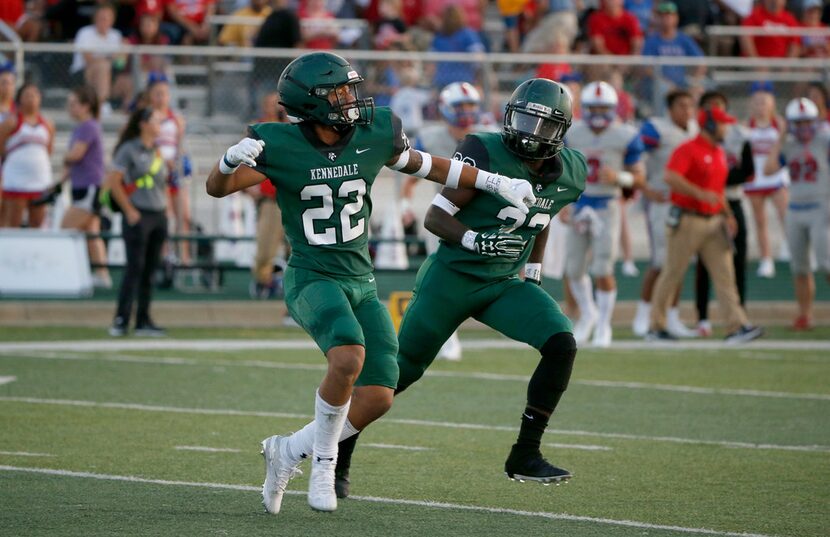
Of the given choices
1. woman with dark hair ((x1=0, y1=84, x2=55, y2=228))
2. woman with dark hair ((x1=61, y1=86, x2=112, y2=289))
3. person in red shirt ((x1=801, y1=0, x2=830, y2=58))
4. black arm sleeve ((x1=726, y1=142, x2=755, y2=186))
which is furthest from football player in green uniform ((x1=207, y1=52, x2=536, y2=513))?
person in red shirt ((x1=801, y1=0, x2=830, y2=58))

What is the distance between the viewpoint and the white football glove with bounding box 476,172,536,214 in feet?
19.9

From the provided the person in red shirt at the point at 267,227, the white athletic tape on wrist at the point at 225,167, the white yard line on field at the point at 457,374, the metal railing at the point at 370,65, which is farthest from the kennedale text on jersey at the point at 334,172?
the metal railing at the point at 370,65

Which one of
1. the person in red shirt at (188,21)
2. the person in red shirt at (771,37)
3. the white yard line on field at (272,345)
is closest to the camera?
the white yard line on field at (272,345)

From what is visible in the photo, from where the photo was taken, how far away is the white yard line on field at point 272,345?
38.3 ft

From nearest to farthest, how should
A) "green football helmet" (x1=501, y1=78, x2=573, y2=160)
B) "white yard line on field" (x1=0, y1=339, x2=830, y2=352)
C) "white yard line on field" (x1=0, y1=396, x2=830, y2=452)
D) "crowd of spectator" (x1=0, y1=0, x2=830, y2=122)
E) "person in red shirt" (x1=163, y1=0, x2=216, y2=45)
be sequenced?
"green football helmet" (x1=501, y1=78, x2=573, y2=160)
"white yard line on field" (x1=0, y1=396, x2=830, y2=452)
"white yard line on field" (x1=0, y1=339, x2=830, y2=352)
"crowd of spectator" (x1=0, y1=0, x2=830, y2=122)
"person in red shirt" (x1=163, y1=0, x2=216, y2=45)

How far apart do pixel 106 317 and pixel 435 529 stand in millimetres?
8519

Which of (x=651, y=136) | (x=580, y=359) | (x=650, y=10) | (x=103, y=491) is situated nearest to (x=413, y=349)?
(x=103, y=491)

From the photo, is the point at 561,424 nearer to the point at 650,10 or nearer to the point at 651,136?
the point at 651,136

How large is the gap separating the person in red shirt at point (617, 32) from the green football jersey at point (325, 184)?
1232 centimetres

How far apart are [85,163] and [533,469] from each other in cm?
927

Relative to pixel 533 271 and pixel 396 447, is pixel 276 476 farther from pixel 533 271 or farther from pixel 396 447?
pixel 396 447

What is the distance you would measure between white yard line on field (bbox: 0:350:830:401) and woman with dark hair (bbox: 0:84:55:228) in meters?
3.60

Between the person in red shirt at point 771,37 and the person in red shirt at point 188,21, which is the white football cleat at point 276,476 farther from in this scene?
the person in red shirt at point 771,37

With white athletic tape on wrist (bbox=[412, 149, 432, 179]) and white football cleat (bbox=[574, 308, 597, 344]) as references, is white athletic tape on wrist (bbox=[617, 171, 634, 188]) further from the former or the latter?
white athletic tape on wrist (bbox=[412, 149, 432, 179])
